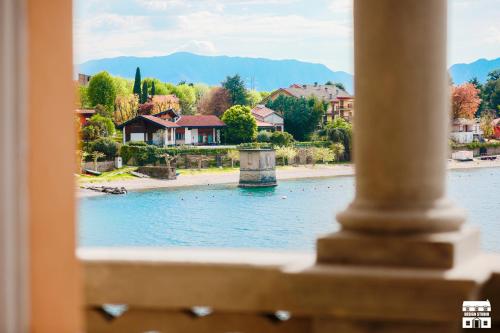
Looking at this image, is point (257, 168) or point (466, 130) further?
point (257, 168)

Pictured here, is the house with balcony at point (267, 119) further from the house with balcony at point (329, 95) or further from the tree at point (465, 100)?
the tree at point (465, 100)

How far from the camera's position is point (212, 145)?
6694cm

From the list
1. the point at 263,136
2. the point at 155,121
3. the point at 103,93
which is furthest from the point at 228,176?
the point at 103,93

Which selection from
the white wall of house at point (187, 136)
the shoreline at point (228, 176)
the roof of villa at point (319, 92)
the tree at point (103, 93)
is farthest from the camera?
the shoreline at point (228, 176)

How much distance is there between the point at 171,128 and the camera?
64562 mm

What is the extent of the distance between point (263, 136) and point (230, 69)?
20229 mm

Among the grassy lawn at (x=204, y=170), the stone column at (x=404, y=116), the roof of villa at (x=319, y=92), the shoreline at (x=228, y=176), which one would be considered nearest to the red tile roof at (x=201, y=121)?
the grassy lawn at (x=204, y=170)

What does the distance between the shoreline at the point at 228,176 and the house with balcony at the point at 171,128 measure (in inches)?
161

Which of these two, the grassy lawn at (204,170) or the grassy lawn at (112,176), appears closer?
the grassy lawn at (204,170)

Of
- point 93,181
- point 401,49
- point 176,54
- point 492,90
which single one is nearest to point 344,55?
point 176,54

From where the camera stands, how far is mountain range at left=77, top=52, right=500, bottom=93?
78.9 metres

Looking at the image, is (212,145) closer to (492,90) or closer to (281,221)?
(281,221)

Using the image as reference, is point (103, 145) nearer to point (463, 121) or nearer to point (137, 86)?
point (137, 86)

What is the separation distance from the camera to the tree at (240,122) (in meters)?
61.8
